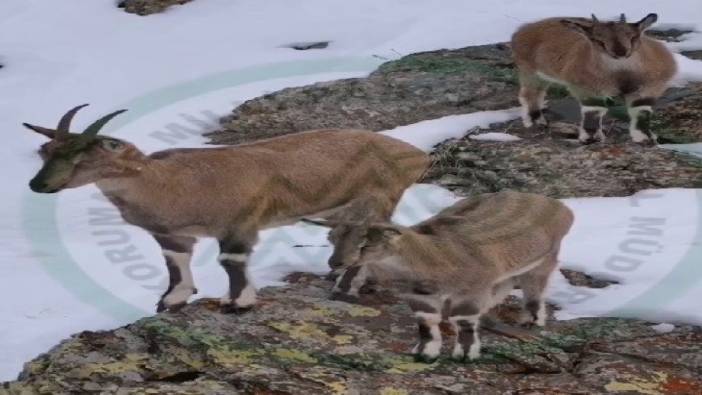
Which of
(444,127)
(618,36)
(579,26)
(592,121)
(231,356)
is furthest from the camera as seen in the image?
(444,127)

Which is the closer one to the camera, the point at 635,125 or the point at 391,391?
the point at 391,391

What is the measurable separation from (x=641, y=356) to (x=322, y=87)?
Result: 8.56 m

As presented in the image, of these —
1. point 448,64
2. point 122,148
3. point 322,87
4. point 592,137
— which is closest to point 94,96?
point 322,87

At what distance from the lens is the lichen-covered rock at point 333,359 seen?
24.3 feet

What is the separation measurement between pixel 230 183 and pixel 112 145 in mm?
946

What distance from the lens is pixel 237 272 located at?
8.63 meters

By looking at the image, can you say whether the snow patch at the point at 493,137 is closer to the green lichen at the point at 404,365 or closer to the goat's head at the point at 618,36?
the goat's head at the point at 618,36

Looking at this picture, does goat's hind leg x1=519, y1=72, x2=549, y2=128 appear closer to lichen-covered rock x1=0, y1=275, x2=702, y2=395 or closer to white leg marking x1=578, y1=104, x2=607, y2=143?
white leg marking x1=578, y1=104, x2=607, y2=143

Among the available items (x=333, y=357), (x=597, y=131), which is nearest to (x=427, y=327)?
(x=333, y=357)

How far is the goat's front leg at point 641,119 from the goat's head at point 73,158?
6890 mm

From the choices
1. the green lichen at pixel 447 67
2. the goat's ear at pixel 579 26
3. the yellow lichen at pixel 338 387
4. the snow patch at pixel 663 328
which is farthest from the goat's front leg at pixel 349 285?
the green lichen at pixel 447 67

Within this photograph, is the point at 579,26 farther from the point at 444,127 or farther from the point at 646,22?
the point at 444,127

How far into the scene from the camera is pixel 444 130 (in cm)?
1421

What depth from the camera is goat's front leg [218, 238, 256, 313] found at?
859cm
